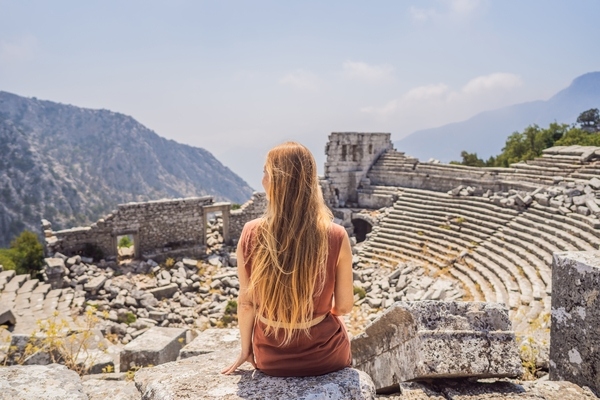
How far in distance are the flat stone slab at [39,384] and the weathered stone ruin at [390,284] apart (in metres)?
0.03

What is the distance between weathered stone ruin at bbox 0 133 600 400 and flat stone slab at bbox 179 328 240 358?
2 centimetres

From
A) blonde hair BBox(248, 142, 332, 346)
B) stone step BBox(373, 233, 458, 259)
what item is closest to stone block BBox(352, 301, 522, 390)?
blonde hair BBox(248, 142, 332, 346)

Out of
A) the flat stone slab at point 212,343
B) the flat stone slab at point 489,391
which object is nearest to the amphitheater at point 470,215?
the flat stone slab at point 212,343

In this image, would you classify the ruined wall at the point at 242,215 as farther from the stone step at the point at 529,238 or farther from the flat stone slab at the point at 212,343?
the flat stone slab at the point at 212,343

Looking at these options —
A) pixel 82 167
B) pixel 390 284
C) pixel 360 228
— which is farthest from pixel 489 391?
pixel 82 167

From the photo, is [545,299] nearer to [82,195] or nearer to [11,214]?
[11,214]

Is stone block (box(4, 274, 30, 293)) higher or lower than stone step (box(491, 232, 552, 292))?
lower

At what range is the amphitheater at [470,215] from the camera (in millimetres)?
11555

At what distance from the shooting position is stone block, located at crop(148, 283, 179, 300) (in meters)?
14.2

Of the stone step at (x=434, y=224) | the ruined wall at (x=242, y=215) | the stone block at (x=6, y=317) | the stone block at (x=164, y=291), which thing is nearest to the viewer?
the stone block at (x=6, y=317)

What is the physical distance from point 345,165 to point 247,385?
68.3 ft

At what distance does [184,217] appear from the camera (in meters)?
18.2

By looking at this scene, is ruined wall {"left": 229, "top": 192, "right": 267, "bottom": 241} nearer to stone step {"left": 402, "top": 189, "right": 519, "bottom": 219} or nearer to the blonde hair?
stone step {"left": 402, "top": 189, "right": 519, "bottom": 219}

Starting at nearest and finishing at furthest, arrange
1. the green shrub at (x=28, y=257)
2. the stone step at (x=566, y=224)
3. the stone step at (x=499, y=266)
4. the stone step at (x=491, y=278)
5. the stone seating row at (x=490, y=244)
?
the stone step at (x=491, y=278) → the stone seating row at (x=490, y=244) → the stone step at (x=499, y=266) → the stone step at (x=566, y=224) → the green shrub at (x=28, y=257)
